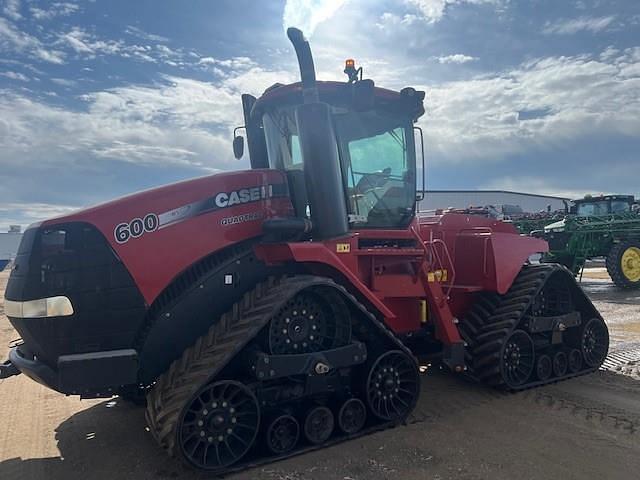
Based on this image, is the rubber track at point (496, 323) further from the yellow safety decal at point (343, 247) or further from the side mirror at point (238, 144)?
the side mirror at point (238, 144)

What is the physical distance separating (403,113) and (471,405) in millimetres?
2966

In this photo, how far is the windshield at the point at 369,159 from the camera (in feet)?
16.6

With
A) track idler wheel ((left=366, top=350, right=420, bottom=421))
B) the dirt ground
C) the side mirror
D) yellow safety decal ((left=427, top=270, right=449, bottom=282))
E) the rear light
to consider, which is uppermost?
the side mirror

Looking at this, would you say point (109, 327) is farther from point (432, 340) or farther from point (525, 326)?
point (525, 326)

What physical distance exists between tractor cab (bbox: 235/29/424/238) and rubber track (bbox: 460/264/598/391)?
157 cm

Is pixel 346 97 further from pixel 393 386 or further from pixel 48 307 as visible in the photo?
pixel 48 307

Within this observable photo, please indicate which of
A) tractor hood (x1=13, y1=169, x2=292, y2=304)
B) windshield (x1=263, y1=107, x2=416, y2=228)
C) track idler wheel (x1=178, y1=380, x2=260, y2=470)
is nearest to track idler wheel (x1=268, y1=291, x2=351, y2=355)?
track idler wheel (x1=178, y1=380, x2=260, y2=470)

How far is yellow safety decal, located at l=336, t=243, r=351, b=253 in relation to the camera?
15.8 feet

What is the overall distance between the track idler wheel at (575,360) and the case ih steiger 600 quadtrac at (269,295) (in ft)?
2.72

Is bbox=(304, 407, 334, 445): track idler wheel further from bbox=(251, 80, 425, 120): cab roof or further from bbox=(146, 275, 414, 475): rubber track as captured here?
bbox=(251, 80, 425, 120): cab roof

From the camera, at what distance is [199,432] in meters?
3.90

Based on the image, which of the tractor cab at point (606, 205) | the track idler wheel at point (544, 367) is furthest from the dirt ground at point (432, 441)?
the tractor cab at point (606, 205)

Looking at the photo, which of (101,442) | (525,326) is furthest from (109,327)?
(525,326)

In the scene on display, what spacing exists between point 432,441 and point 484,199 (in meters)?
46.8
